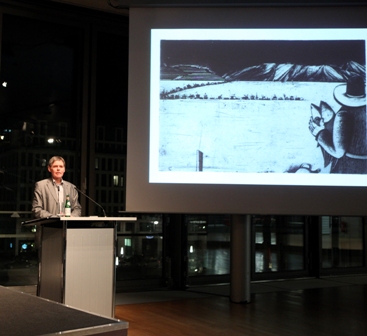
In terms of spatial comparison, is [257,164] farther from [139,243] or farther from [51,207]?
[139,243]

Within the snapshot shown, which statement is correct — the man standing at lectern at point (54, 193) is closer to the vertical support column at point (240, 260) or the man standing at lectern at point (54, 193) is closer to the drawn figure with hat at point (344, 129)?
the vertical support column at point (240, 260)

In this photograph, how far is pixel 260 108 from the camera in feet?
14.0

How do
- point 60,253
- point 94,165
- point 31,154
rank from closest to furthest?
point 60,253 → point 31,154 → point 94,165

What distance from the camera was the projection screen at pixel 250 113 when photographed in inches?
165

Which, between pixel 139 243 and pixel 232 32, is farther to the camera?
pixel 139 243

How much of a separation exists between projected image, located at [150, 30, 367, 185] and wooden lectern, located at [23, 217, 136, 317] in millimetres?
960

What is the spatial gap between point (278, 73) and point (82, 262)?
2283 mm

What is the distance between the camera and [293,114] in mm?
4234

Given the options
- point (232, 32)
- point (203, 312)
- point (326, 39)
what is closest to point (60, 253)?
point (203, 312)

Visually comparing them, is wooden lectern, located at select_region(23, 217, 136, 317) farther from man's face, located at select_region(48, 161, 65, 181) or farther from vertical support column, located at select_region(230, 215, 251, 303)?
vertical support column, located at select_region(230, 215, 251, 303)

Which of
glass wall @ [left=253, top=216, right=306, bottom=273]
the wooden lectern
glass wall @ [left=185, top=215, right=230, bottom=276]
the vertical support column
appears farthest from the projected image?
glass wall @ [left=253, top=216, right=306, bottom=273]

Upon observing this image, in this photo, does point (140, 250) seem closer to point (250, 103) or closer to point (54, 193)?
point (54, 193)

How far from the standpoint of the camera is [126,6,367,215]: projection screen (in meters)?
4.18

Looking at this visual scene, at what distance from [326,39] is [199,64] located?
111cm
